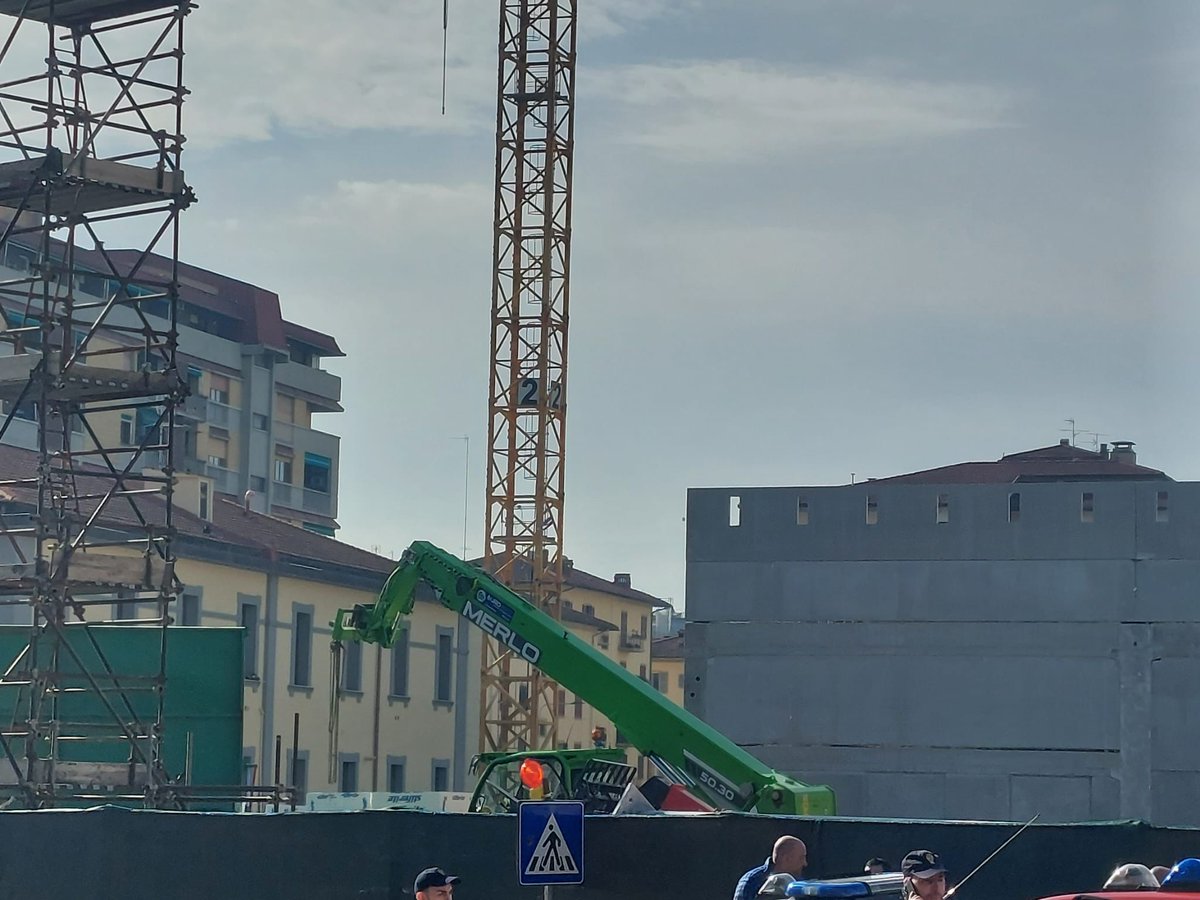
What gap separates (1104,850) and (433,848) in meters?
5.06

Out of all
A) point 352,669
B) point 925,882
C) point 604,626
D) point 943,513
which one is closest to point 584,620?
point 604,626

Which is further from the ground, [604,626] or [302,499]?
[302,499]

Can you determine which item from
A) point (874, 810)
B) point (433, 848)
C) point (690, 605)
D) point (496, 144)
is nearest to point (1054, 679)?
point (874, 810)

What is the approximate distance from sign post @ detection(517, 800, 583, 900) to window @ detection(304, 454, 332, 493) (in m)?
78.1

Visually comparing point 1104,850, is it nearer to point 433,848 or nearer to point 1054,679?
point 433,848

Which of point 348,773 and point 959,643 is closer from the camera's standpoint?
point 959,643

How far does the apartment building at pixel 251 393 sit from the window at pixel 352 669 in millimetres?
28094

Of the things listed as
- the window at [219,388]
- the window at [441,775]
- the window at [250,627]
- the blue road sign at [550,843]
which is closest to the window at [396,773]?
the window at [441,775]

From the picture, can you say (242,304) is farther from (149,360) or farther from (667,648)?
(149,360)

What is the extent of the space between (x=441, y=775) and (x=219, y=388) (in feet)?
113

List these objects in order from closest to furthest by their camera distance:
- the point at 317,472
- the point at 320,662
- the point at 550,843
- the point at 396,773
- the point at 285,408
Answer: the point at 550,843
the point at 320,662
the point at 396,773
the point at 285,408
the point at 317,472

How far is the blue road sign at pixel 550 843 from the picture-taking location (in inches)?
546

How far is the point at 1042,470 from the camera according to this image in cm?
6912

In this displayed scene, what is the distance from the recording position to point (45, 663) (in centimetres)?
2648
